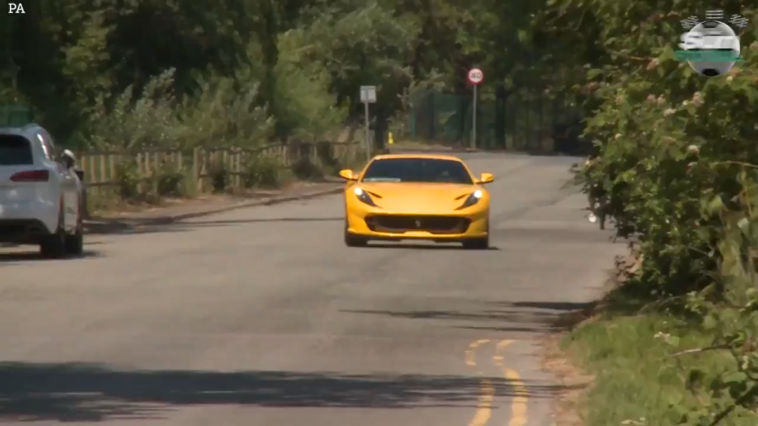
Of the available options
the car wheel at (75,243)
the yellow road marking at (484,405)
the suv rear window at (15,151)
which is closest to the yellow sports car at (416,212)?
the car wheel at (75,243)

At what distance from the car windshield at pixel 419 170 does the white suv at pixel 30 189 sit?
17.5ft

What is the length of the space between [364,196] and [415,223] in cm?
86

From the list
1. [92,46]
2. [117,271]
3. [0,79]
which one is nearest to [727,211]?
[117,271]

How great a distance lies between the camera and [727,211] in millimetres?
11922

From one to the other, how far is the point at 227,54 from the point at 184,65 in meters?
1.70

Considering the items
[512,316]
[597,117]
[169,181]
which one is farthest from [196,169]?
[597,117]

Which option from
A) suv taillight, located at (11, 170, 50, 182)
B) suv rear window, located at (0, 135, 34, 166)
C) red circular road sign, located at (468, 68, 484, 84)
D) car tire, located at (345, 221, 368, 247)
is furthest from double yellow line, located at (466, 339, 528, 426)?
red circular road sign, located at (468, 68, 484, 84)

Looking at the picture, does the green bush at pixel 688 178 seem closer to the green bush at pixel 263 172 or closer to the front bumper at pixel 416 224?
the front bumper at pixel 416 224

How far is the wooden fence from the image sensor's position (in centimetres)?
3944

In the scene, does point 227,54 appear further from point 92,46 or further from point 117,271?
point 117,271

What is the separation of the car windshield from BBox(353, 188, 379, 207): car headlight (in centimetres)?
102

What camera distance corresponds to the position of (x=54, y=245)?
2642cm

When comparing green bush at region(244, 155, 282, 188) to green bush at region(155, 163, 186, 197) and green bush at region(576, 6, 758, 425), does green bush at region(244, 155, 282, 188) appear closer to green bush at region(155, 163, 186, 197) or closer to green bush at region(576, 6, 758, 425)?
green bush at region(155, 163, 186, 197)

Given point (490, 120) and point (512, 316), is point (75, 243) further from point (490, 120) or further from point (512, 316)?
point (490, 120)
